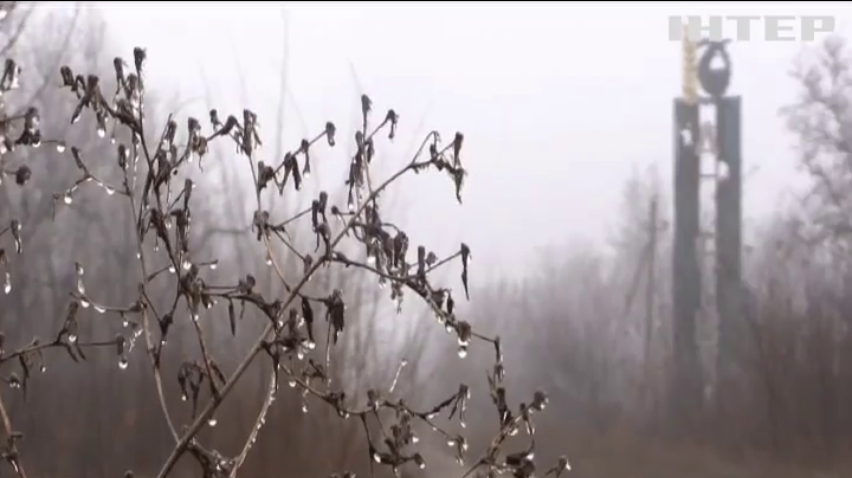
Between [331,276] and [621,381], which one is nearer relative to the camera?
[331,276]

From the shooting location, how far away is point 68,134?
4.74 ft

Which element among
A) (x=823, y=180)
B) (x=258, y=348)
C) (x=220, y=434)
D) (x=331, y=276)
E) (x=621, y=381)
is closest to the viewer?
(x=258, y=348)

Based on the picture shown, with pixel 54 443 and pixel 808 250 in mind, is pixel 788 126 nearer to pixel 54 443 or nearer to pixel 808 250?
pixel 808 250

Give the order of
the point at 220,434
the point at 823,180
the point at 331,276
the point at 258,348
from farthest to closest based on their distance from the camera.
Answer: the point at 823,180 < the point at 331,276 < the point at 220,434 < the point at 258,348

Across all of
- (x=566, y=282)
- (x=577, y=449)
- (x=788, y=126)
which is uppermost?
(x=788, y=126)

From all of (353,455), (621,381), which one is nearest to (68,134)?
(353,455)

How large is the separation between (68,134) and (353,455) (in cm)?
72

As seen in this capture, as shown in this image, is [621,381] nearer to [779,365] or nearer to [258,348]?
[779,365]

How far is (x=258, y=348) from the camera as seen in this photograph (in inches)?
26.7

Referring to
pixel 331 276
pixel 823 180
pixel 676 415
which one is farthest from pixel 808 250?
pixel 331 276

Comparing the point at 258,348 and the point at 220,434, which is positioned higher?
the point at 258,348

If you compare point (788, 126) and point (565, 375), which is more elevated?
point (788, 126)

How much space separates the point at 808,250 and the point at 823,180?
15cm

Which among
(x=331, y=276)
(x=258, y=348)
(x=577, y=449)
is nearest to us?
(x=258, y=348)
